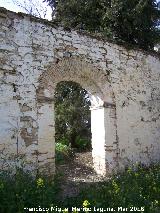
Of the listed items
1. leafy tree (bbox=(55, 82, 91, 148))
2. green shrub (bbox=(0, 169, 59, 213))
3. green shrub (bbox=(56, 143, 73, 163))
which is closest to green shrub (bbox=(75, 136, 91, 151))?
leafy tree (bbox=(55, 82, 91, 148))

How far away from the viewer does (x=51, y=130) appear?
6812 mm

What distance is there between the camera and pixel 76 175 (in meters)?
8.16

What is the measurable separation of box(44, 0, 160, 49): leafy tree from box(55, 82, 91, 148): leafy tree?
2.41m

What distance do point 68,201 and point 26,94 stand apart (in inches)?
103

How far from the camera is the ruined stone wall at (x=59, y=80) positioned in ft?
20.8

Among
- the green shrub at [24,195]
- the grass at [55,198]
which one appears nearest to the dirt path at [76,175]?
the grass at [55,198]

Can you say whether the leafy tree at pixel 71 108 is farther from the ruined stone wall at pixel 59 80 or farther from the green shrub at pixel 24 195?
the green shrub at pixel 24 195

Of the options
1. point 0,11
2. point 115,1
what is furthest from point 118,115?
point 115,1

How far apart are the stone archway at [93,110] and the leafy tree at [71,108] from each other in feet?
12.9

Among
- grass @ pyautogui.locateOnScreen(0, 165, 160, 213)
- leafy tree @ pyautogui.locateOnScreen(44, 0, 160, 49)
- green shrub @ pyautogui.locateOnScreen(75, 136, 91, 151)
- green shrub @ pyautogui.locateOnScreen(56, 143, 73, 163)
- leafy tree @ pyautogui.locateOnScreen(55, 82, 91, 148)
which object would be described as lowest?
grass @ pyautogui.locateOnScreen(0, 165, 160, 213)

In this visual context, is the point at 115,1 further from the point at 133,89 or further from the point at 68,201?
the point at 68,201

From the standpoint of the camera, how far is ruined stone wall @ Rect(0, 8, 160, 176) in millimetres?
6332

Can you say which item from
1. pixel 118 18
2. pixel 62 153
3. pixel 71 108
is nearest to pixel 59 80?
pixel 118 18

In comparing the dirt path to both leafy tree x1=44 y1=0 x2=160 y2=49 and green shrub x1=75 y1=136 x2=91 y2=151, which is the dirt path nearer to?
green shrub x1=75 y1=136 x2=91 y2=151
